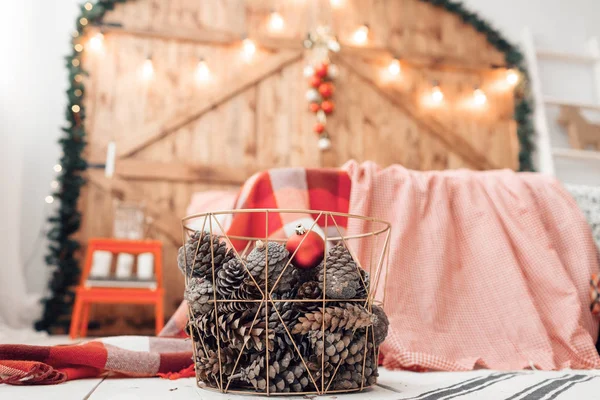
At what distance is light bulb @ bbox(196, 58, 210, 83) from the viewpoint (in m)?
3.47

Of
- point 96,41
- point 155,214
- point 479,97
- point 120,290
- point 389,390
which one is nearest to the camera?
point 389,390

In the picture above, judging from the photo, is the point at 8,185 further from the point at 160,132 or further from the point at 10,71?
the point at 160,132

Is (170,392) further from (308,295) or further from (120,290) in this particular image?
(120,290)

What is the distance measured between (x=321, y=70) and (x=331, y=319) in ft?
9.72

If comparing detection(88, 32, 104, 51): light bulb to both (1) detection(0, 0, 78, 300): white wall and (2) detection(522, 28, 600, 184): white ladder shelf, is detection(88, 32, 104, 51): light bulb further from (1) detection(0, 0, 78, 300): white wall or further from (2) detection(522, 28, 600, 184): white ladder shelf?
(2) detection(522, 28, 600, 184): white ladder shelf

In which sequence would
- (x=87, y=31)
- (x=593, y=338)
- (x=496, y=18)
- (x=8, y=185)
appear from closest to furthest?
1. (x=593, y=338)
2. (x=8, y=185)
3. (x=87, y=31)
4. (x=496, y=18)

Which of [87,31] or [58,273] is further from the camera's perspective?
[87,31]

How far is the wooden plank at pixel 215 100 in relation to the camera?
3.27 meters

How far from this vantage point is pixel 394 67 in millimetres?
3768

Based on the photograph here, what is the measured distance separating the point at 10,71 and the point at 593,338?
2.69 m

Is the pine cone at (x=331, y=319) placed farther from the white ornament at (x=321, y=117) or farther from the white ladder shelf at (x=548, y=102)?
the white ladder shelf at (x=548, y=102)

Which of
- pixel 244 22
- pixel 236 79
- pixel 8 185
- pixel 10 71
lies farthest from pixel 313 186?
pixel 244 22

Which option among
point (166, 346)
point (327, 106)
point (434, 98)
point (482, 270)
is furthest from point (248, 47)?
point (166, 346)

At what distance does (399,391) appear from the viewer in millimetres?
913
